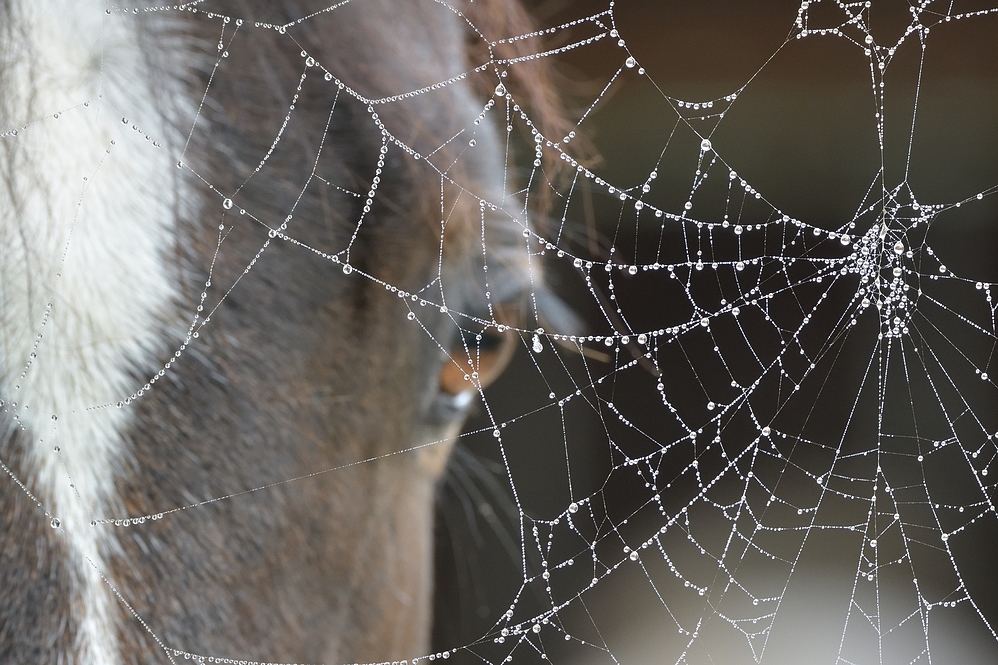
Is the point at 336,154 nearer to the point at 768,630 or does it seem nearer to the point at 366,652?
the point at 366,652

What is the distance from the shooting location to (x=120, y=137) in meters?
0.34

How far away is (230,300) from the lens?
359 millimetres

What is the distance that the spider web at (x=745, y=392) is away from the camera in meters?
0.43

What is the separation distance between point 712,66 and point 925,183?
143 mm

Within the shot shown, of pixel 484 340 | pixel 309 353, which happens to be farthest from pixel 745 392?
pixel 309 353

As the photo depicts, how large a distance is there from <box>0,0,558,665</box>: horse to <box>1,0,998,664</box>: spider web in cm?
3

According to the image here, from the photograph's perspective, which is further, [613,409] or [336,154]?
[613,409]

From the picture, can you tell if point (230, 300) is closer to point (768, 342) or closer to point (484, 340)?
point (484, 340)

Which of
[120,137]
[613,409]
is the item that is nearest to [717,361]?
[613,409]

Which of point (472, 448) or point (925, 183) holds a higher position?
point (925, 183)

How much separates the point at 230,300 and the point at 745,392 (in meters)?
0.31

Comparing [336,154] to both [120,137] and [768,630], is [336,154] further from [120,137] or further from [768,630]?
[768,630]

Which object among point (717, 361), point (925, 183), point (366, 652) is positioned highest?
point (925, 183)

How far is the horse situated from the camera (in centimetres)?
33
